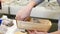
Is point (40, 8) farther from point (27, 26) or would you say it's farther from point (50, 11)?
point (27, 26)

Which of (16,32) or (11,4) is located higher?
(11,4)

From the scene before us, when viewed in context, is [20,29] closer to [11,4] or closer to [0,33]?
[0,33]

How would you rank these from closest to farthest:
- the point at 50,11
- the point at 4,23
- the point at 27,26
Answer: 1. the point at 27,26
2. the point at 4,23
3. the point at 50,11

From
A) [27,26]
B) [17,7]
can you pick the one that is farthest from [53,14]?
[27,26]

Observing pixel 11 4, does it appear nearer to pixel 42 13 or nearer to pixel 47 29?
pixel 42 13

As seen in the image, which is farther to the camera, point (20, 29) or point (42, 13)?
point (42, 13)

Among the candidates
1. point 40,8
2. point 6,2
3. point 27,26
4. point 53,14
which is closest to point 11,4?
point 6,2

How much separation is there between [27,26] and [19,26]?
0.06 metres

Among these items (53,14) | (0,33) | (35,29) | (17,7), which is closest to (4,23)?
(0,33)

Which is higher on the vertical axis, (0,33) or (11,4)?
(11,4)

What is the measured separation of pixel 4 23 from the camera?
2.79ft

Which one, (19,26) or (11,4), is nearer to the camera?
(19,26)

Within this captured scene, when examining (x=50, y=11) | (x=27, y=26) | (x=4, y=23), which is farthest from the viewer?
(x=50, y=11)

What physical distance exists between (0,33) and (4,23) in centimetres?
11
